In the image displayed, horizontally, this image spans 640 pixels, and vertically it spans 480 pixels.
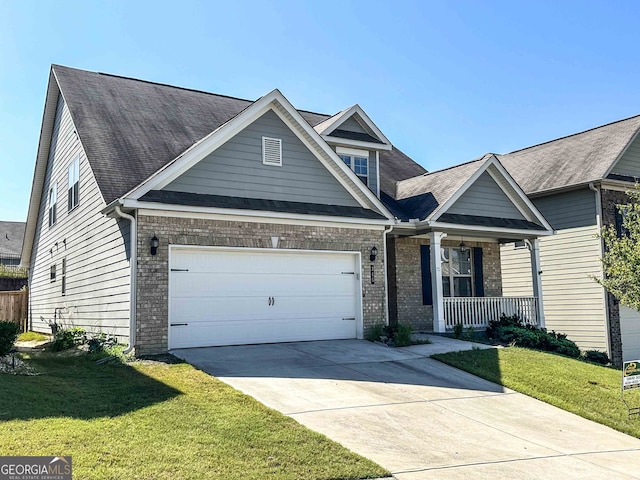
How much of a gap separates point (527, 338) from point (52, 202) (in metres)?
16.0

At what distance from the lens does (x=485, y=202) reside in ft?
56.1

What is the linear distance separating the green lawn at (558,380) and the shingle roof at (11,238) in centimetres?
4243

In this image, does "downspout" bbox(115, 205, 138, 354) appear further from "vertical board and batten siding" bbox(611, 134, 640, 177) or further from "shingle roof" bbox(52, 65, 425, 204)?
"vertical board and batten siding" bbox(611, 134, 640, 177)

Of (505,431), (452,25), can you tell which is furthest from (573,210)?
(505,431)

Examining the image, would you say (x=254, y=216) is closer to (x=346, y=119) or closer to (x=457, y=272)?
(x=346, y=119)

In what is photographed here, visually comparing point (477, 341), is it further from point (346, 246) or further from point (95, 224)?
point (95, 224)

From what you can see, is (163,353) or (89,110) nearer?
(163,353)

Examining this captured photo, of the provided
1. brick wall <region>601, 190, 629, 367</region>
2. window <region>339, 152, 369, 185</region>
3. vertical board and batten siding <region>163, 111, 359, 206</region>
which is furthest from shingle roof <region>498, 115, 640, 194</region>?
vertical board and batten siding <region>163, 111, 359, 206</region>

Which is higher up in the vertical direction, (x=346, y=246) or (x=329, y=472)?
(x=346, y=246)

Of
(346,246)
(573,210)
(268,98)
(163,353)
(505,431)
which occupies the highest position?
(268,98)

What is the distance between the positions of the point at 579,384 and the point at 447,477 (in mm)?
6141

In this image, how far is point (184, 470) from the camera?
18.3ft

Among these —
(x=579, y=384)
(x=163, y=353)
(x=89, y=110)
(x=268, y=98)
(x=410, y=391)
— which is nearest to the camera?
(x=410, y=391)

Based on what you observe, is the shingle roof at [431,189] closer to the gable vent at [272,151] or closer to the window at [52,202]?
the gable vent at [272,151]
